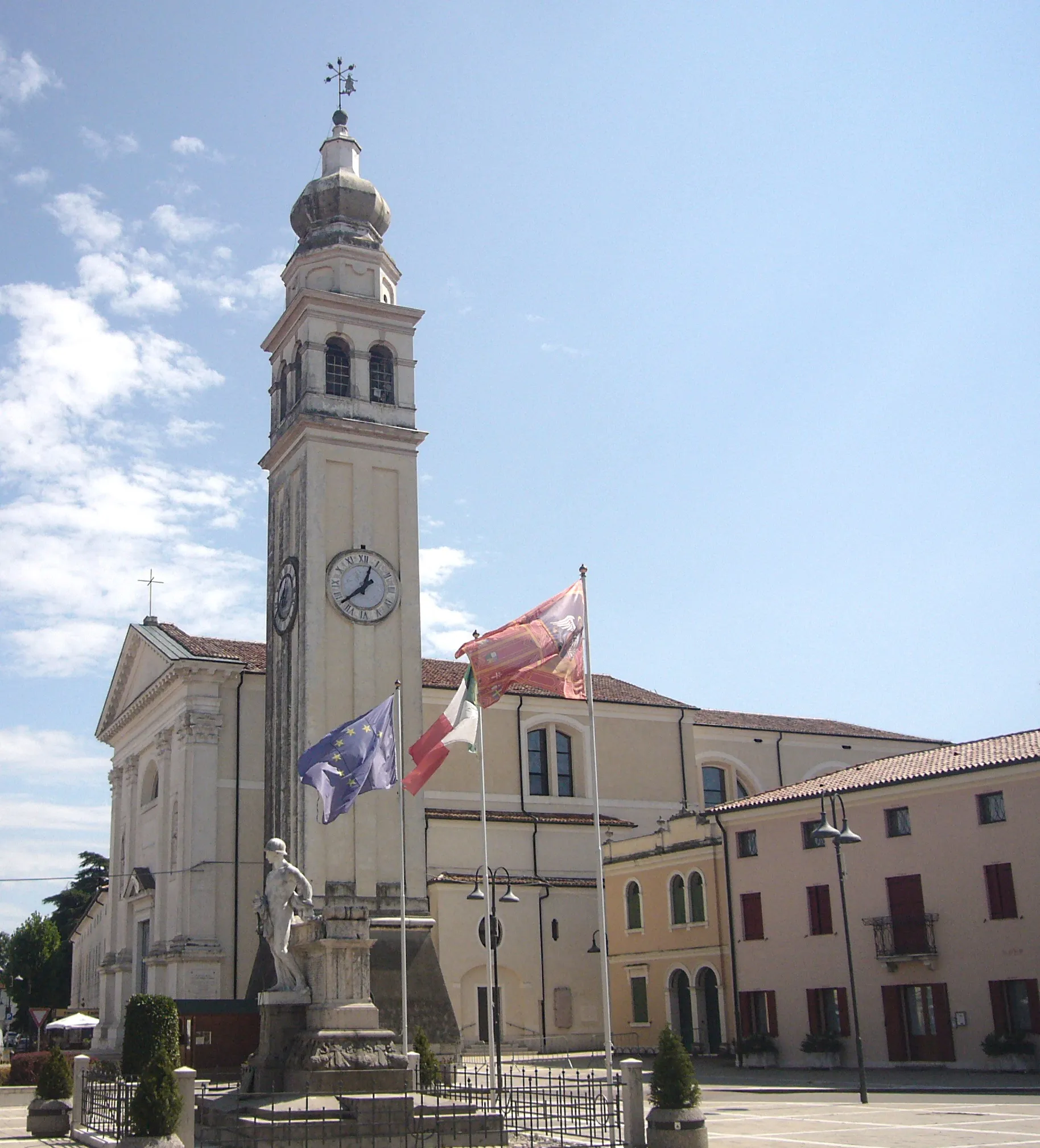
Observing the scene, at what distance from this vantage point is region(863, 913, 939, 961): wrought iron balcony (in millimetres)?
32906

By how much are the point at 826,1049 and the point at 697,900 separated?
22.0 feet

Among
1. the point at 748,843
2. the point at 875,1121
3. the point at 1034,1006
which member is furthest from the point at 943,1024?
the point at 875,1121

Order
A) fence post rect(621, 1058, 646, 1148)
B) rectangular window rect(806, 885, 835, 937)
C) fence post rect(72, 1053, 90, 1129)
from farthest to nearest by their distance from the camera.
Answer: rectangular window rect(806, 885, 835, 937), fence post rect(72, 1053, 90, 1129), fence post rect(621, 1058, 646, 1148)

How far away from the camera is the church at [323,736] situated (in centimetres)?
3866

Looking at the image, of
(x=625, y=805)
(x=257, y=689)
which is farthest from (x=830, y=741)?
(x=257, y=689)

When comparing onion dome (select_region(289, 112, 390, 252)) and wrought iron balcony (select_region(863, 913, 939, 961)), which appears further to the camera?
onion dome (select_region(289, 112, 390, 252))

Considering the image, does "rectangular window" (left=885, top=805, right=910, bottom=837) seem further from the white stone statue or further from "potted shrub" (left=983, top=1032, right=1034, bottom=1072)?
the white stone statue

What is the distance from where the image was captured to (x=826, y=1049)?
34469 millimetres

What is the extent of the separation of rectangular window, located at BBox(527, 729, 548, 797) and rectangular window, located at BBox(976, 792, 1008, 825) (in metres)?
19.0

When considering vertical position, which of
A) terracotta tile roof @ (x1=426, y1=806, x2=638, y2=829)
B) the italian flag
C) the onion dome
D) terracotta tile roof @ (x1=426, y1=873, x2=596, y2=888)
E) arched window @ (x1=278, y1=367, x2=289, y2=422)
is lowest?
terracotta tile roof @ (x1=426, y1=873, x2=596, y2=888)

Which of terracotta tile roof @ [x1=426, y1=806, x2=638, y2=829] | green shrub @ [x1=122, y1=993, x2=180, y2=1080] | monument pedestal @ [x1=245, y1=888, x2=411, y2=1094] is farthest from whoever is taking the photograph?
terracotta tile roof @ [x1=426, y1=806, x2=638, y2=829]

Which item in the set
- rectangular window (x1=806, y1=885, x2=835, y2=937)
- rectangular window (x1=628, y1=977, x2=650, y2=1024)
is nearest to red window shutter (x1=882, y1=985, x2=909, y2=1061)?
rectangular window (x1=806, y1=885, x2=835, y2=937)

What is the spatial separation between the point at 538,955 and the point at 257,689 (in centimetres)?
1273

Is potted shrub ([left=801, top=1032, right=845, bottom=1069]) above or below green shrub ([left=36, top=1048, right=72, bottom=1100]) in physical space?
below
